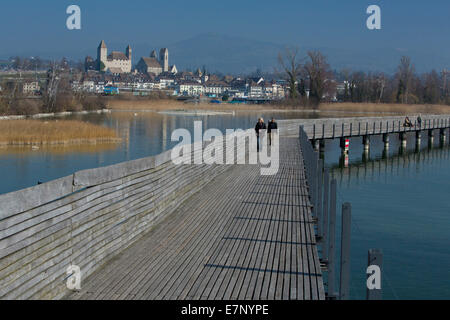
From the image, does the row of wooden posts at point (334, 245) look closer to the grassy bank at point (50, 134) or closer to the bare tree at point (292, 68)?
the grassy bank at point (50, 134)

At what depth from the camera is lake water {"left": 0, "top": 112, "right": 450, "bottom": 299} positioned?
12398 mm

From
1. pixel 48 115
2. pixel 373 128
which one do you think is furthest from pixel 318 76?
pixel 373 128

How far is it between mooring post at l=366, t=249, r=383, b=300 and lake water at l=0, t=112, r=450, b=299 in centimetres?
530

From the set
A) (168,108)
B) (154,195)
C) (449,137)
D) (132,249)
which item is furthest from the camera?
(168,108)

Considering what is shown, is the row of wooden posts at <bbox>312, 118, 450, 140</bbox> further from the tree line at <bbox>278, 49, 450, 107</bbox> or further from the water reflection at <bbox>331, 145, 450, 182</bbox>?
the tree line at <bbox>278, 49, 450, 107</bbox>

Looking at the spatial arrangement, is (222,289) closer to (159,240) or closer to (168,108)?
(159,240)

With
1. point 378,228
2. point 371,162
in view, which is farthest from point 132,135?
point 378,228

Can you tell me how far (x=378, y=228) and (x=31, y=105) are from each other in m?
47.0

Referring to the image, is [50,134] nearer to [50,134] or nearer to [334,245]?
[50,134]

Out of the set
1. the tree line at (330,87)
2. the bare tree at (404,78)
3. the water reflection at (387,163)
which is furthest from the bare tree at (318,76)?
the water reflection at (387,163)

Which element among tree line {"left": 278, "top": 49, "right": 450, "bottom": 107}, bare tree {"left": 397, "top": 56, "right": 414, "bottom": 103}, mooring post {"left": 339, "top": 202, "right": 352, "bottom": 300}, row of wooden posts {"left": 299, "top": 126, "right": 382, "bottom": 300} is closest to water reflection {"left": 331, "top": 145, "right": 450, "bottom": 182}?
row of wooden posts {"left": 299, "top": 126, "right": 382, "bottom": 300}

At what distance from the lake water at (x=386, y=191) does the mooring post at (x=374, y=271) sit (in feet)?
17.4

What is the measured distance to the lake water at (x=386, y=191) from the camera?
1240 cm

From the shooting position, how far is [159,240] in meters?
9.99
